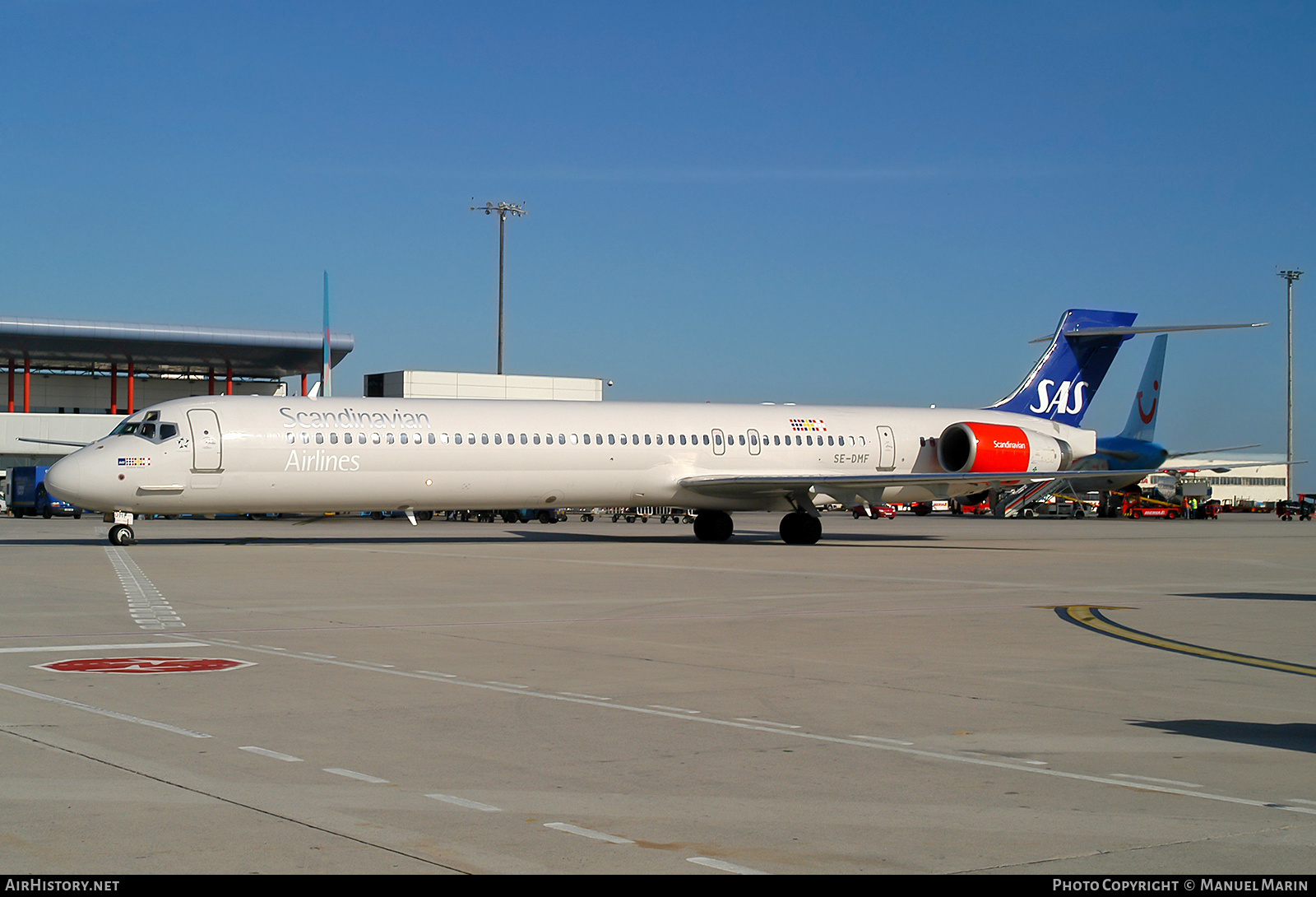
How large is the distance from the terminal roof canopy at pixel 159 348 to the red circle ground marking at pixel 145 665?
6701 cm

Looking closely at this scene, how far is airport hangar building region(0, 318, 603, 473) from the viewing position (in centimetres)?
7319

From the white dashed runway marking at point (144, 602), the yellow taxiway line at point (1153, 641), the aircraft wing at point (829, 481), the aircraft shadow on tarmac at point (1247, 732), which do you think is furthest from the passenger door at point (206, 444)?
the aircraft shadow on tarmac at point (1247, 732)

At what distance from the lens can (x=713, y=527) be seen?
3669 cm

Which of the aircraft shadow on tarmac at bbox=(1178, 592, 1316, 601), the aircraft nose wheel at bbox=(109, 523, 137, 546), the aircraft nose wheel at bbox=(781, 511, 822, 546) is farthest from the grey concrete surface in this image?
the aircraft nose wheel at bbox=(781, 511, 822, 546)

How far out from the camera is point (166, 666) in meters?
10.8

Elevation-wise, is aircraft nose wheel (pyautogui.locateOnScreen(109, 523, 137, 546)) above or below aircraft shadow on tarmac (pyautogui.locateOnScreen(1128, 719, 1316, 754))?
above

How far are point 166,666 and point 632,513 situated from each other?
57077mm

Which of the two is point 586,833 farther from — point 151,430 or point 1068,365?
point 1068,365

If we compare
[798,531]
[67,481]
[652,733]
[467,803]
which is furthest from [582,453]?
[467,803]

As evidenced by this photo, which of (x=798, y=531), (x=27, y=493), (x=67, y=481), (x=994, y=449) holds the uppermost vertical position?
(x=994, y=449)

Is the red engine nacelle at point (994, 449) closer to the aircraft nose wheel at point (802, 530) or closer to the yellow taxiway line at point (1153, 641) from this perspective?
the aircraft nose wheel at point (802, 530)

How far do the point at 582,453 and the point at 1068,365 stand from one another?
18.1 m

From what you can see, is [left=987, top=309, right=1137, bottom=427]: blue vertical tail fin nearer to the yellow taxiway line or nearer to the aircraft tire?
the aircraft tire

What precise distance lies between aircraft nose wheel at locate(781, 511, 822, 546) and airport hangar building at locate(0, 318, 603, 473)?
41.0 metres
